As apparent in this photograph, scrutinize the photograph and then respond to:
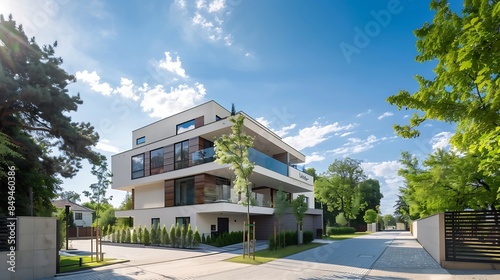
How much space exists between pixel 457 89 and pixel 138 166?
2736cm

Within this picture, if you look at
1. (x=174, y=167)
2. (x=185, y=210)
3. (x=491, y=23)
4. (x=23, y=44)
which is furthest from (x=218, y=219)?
(x=491, y=23)

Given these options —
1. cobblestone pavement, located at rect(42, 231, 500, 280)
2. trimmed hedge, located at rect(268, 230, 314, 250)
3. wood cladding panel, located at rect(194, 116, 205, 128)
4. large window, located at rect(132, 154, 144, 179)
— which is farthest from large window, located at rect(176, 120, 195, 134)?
cobblestone pavement, located at rect(42, 231, 500, 280)

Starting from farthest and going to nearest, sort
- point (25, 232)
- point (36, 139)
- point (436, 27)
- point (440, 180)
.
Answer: point (440, 180) < point (36, 139) < point (25, 232) < point (436, 27)

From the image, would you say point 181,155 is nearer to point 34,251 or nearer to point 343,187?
point 34,251

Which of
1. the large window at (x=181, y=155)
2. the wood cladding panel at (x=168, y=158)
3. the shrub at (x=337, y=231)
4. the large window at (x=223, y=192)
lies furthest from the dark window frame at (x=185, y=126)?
the shrub at (x=337, y=231)

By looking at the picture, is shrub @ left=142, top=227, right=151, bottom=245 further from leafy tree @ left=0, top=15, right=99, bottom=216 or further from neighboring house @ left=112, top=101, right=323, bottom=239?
leafy tree @ left=0, top=15, right=99, bottom=216

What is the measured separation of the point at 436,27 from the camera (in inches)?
322

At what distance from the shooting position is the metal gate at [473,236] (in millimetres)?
11203

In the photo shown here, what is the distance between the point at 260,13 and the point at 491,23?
32.0 feet

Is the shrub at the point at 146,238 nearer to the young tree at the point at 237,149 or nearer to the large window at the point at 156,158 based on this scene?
the large window at the point at 156,158

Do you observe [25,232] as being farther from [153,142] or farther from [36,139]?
[153,142]

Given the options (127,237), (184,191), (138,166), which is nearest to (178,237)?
(184,191)

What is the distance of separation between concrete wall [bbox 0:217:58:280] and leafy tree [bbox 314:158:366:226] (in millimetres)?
50921

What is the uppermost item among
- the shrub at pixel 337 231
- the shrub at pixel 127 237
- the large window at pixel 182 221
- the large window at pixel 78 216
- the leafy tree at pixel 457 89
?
the leafy tree at pixel 457 89
